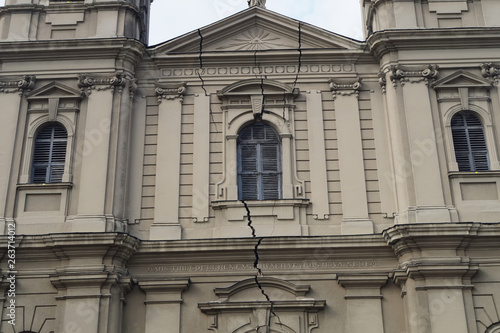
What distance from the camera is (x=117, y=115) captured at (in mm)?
14336

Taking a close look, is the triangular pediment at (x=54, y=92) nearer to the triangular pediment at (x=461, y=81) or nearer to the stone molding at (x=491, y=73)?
the triangular pediment at (x=461, y=81)

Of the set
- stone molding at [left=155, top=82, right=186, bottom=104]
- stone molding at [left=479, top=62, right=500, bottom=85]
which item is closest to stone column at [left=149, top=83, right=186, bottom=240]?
stone molding at [left=155, top=82, right=186, bottom=104]

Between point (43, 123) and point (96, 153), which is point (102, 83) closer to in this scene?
point (43, 123)

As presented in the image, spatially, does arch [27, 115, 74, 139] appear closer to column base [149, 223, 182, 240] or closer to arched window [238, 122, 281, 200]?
column base [149, 223, 182, 240]

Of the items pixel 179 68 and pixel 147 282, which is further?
pixel 179 68

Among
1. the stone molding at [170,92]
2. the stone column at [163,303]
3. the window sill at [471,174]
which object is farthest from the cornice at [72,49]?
the window sill at [471,174]

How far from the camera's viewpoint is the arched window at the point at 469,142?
13.9m

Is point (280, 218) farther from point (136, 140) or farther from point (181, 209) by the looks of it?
point (136, 140)

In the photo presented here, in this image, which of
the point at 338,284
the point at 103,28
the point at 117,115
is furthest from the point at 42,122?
the point at 338,284

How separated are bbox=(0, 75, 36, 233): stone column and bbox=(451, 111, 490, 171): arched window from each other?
876 centimetres

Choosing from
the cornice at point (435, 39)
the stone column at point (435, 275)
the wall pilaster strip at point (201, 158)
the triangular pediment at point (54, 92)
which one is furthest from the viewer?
the cornice at point (435, 39)

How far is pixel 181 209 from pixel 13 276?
10.9 ft

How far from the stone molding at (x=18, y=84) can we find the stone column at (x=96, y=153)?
105 cm

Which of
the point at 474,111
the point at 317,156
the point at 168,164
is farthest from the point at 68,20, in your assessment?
the point at 474,111
